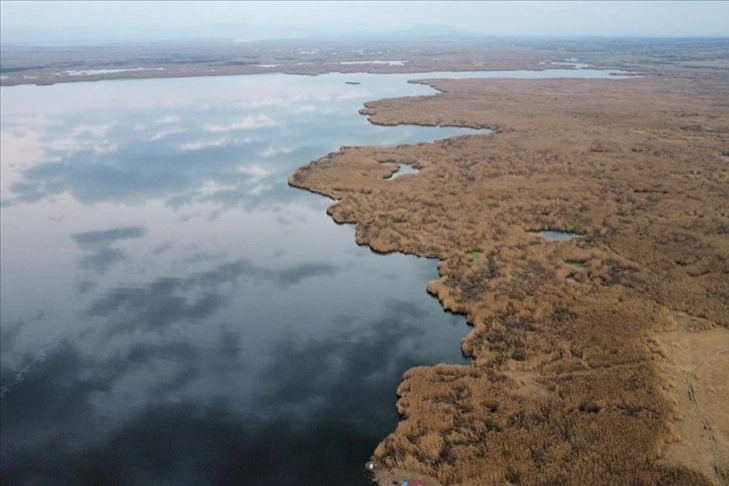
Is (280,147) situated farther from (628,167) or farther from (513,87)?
(513,87)

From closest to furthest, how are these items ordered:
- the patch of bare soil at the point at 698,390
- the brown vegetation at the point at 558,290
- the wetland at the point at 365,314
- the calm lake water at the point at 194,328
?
the patch of bare soil at the point at 698,390, the brown vegetation at the point at 558,290, the wetland at the point at 365,314, the calm lake water at the point at 194,328

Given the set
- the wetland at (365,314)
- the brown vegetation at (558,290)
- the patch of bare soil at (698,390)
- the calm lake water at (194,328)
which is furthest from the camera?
the calm lake water at (194,328)

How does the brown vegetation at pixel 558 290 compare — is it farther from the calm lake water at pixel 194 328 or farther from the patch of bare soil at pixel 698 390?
the calm lake water at pixel 194 328

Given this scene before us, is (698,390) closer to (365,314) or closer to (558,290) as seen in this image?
(558,290)

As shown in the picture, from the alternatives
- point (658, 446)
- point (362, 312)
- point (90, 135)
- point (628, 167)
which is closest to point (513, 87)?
point (628, 167)

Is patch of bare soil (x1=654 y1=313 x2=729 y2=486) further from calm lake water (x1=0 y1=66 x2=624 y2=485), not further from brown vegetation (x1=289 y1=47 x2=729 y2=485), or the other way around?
calm lake water (x1=0 y1=66 x2=624 y2=485)

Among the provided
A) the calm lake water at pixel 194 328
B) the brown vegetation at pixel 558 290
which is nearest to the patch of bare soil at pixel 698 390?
the brown vegetation at pixel 558 290

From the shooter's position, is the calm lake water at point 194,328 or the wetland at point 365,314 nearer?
the wetland at point 365,314
